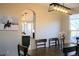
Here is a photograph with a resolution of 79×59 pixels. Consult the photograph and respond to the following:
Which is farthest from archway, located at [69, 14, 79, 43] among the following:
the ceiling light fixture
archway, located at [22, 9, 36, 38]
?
archway, located at [22, 9, 36, 38]

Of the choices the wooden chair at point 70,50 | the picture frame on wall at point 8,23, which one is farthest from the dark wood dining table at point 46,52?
the picture frame on wall at point 8,23

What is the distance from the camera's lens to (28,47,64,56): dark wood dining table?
146cm

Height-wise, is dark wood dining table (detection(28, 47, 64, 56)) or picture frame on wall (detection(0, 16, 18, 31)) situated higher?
picture frame on wall (detection(0, 16, 18, 31))

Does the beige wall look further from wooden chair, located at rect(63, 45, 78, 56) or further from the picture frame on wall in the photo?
wooden chair, located at rect(63, 45, 78, 56)

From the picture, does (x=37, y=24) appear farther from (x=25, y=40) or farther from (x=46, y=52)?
(x=46, y=52)

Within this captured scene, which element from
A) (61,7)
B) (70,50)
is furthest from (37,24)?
(70,50)

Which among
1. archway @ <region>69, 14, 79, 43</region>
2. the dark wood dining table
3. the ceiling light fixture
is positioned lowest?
the dark wood dining table

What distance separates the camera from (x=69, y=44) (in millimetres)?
1568

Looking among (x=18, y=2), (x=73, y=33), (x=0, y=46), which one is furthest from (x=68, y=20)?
(x=0, y=46)

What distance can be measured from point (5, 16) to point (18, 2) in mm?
229

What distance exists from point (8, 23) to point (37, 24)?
1.07 ft

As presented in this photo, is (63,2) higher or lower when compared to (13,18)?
higher

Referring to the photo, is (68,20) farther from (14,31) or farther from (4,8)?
(4,8)

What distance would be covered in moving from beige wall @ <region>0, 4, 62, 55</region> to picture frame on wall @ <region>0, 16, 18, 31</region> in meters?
0.04
